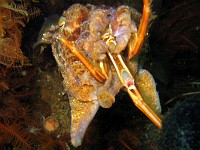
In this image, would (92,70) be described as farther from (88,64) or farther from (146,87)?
(146,87)

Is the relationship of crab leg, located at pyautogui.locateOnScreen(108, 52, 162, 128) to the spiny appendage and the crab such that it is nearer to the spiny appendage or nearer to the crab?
the crab

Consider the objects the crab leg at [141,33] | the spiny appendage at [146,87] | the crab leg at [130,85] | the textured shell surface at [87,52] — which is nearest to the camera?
the crab leg at [141,33]

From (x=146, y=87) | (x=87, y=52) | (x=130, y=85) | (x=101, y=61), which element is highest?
(x=87, y=52)

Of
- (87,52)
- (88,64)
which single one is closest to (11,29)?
(87,52)

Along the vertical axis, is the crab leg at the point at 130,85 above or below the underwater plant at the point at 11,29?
below

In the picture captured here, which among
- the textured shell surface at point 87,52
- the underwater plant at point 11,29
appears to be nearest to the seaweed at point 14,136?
the underwater plant at point 11,29

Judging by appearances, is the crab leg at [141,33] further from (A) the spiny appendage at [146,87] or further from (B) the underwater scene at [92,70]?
(A) the spiny appendage at [146,87]

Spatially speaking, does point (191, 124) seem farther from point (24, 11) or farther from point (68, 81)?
point (24, 11)
